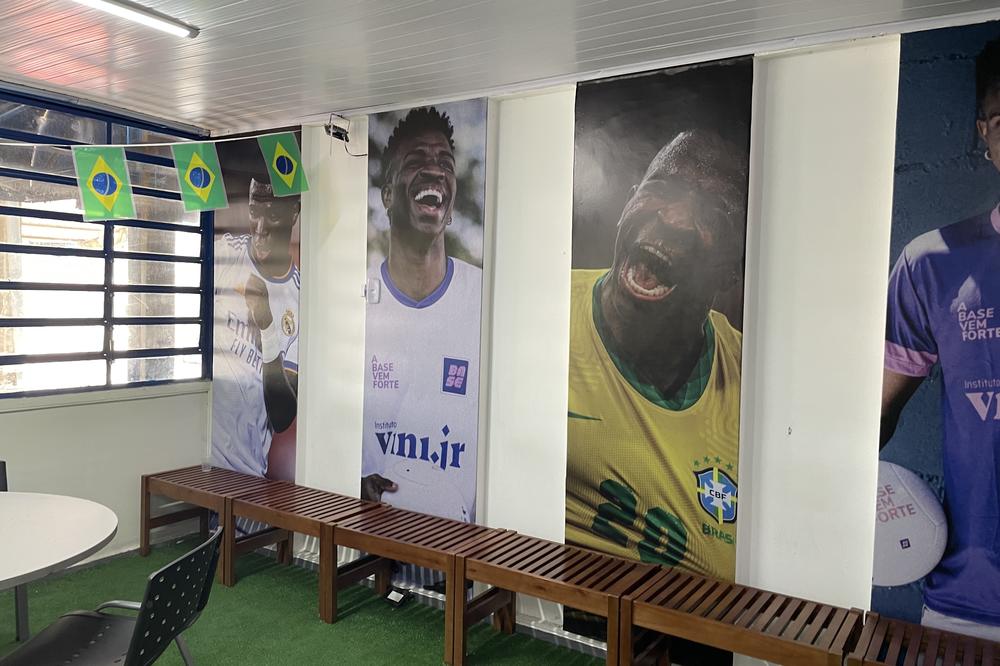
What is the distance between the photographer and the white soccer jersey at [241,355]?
17.4 feet

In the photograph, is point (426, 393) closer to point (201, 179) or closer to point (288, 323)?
point (288, 323)

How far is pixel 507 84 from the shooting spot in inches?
165

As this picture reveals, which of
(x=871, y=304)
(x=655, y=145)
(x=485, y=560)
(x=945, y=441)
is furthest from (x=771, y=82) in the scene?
(x=485, y=560)

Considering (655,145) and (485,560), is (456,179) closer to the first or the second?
(655,145)

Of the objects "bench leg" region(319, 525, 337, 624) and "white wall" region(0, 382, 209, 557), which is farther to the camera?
"white wall" region(0, 382, 209, 557)

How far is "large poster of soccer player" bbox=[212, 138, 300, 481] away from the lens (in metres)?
5.28

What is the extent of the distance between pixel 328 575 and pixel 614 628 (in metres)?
1.81

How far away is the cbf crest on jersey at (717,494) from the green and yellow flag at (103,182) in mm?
3793

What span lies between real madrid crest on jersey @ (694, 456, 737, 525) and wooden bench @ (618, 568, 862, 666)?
324 mm

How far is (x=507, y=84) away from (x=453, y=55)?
52 centimetres

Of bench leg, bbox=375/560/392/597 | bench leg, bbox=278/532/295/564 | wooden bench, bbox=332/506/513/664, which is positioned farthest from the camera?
bench leg, bbox=278/532/295/564

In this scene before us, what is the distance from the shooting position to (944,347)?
3.11 m

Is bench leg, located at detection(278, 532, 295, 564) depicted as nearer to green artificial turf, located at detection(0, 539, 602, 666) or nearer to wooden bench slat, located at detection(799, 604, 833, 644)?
green artificial turf, located at detection(0, 539, 602, 666)

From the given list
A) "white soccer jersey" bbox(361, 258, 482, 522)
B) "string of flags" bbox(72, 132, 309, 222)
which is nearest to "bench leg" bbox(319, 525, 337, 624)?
"white soccer jersey" bbox(361, 258, 482, 522)
